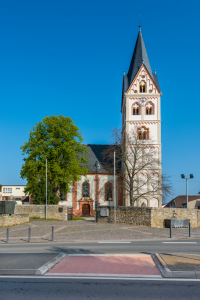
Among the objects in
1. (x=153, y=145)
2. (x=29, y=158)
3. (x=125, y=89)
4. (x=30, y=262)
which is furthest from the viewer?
(x=125, y=89)

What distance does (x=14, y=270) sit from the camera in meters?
8.59

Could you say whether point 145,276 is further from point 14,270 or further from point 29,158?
point 29,158

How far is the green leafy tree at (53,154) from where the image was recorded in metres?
39.0

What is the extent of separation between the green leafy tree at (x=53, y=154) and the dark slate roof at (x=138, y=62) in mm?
13514

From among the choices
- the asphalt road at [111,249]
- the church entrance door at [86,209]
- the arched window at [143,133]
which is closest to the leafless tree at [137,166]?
Answer: the arched window at [143,133]

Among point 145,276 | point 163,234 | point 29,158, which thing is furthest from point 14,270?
point 29,158

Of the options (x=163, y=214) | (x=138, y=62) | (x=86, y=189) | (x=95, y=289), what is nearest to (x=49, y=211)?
(x=163, y=214)

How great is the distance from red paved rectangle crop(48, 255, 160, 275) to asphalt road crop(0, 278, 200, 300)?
0.88 meters

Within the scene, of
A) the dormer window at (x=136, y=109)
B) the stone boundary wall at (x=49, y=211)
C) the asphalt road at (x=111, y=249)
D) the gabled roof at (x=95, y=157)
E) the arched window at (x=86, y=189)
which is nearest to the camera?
the asphalt road at (x=111, y=249)

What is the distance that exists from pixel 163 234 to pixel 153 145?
26.8 m

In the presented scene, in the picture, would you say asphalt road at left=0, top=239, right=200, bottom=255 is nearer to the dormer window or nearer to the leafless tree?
the leafless tree

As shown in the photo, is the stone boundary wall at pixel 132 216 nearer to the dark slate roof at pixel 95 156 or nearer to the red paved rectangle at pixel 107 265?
the red paved rectangle at pixel 107 265

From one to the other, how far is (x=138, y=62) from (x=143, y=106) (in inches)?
297

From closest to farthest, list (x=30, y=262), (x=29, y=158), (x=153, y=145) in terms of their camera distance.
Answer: (x=30, y=262)
(x=29, y=158)
(x=153, y=145)
